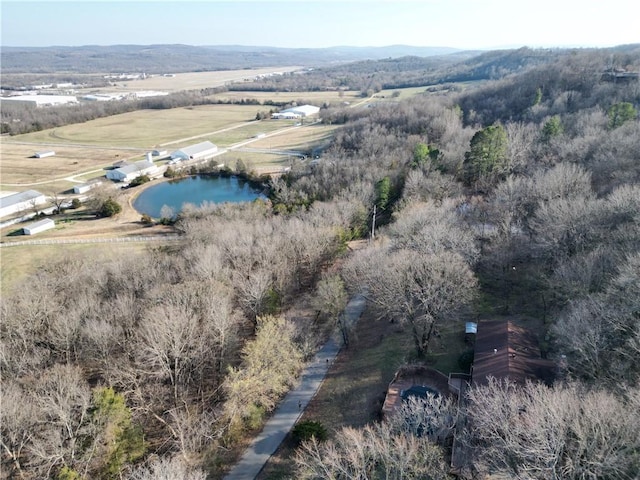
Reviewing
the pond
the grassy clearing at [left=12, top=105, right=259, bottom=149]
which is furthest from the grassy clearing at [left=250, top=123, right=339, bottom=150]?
the grassy clearing at [left=12, top=105, right=259, bottom=149]

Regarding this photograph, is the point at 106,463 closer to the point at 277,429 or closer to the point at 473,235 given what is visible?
the point at 277,429

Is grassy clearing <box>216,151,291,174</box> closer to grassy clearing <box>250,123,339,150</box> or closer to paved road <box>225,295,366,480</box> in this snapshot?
grassy clearing <box>250,123,339,150</box>

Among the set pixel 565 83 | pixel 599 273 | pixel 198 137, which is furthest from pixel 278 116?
pixel 599 273

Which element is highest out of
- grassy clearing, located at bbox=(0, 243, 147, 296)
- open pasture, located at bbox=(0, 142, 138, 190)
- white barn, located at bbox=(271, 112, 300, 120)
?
white barn, located at bbox=(271, 112, 300, 120)

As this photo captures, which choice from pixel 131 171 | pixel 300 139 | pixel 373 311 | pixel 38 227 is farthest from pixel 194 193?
pixel 373 311

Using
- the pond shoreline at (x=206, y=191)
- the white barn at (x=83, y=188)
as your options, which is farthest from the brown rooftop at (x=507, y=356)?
the white barn at (x=83, y=188)
